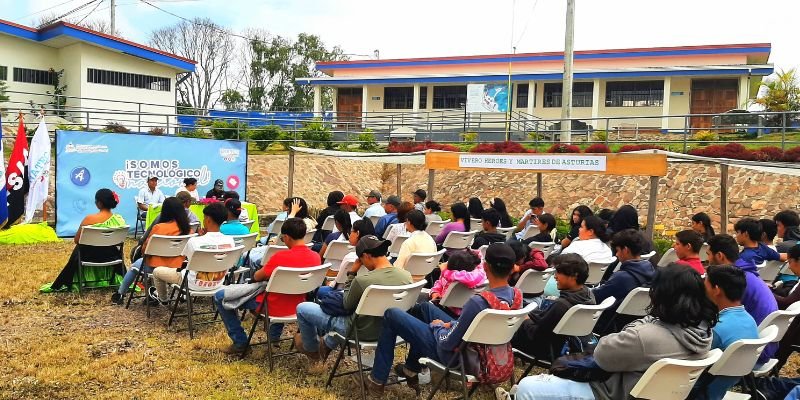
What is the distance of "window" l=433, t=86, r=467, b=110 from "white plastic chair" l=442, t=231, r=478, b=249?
71.7 ft

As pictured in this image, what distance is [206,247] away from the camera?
5.50 metres

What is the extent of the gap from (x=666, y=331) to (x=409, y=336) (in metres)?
1.61

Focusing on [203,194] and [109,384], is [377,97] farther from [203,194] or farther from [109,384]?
[109,384]

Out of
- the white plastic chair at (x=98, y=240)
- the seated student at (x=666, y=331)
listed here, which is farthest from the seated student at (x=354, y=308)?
the white plastic chair at (x=98, y=240)

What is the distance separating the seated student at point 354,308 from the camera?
427 centimetres

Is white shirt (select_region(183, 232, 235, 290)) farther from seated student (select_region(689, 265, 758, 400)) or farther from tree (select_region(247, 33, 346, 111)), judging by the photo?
tree (select_region(247, 33, 346, 111))

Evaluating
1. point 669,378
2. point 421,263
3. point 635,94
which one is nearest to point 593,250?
point 421,263

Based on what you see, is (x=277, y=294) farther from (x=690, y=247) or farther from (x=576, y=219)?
(x=576, y=219)

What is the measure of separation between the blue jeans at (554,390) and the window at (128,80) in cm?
2407

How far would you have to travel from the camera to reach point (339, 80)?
3077 cm

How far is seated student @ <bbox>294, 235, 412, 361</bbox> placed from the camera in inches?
168

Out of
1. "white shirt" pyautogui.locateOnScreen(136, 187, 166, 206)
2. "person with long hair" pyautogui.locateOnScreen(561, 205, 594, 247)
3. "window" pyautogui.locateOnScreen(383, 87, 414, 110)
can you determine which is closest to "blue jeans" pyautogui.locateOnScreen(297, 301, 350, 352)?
"person with long hair" pyautogui.locateOnScreen(561, 205, 594, 247)

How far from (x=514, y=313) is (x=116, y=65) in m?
24.3

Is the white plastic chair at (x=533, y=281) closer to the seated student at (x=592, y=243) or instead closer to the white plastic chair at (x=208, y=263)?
the seated student at (x=592, y=243)
